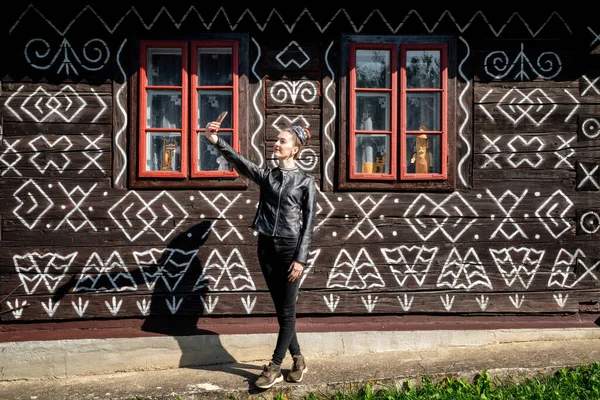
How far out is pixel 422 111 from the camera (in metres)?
6.01

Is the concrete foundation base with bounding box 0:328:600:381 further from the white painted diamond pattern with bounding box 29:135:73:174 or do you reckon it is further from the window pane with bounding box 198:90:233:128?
the window pane with bounding box 198:90:233:128

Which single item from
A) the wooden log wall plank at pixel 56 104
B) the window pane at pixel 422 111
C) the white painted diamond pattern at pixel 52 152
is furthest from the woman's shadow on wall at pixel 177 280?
the window pane at pixel 422 111

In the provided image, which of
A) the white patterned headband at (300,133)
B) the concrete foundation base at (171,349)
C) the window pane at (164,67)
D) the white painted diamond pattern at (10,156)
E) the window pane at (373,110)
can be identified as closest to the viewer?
the white patterned headband at (300,133)

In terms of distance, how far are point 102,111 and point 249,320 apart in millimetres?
2416

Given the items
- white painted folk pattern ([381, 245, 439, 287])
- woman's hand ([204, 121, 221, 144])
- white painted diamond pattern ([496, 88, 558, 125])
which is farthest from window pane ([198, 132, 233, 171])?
white painted diamond pattern ([496, 88, 558, 125])

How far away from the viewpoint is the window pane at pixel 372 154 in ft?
19.6

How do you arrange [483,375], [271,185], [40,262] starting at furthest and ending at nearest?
[40,262] → [483,375] → [271,185]

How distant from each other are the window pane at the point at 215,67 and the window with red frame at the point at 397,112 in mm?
1139

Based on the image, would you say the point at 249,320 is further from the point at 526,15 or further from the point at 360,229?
the point at 526,15

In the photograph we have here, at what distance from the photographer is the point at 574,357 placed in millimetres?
5531

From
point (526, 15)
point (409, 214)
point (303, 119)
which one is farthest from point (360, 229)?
point (526, 15)

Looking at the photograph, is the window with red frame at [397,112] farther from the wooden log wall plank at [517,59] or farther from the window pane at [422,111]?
the wooden log wall plank at [517,59]

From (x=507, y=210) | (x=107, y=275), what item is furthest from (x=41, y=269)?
(x=507, y=210)

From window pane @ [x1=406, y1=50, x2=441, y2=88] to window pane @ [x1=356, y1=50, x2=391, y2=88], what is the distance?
8.5 inches
